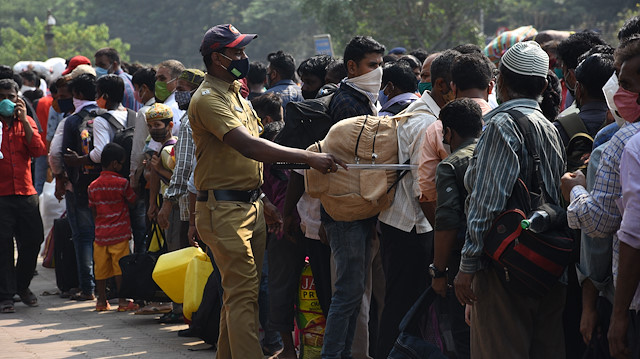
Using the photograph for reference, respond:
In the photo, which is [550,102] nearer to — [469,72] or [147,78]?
[469,72]

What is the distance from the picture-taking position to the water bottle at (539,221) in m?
3.99

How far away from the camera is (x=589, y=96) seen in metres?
4.95

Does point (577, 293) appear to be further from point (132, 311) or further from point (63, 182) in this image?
point (63, 182)

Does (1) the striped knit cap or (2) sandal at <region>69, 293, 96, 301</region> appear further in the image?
(2) sandal at <region>69, 293, 96, 301</region>

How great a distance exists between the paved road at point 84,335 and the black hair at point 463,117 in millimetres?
3133

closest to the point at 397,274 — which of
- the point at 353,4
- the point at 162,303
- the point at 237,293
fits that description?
the point at 237,293

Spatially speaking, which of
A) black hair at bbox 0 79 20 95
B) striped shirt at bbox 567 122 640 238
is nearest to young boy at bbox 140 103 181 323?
black hair at bbox 0 79 20 95

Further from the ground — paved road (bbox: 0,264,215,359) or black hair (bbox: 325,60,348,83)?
black hair (bbox: 325,60,348,83)

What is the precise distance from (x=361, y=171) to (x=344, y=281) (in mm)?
709

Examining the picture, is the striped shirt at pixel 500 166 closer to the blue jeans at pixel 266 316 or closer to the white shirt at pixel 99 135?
the blue jeans at pixel 266 316

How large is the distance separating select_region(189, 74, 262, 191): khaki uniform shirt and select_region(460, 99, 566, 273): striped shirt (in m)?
1.78

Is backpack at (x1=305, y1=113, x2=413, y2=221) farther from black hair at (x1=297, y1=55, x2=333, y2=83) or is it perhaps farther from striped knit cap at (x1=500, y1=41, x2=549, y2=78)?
black hair at (x1=297, y1=55, x2=333, y2=83)

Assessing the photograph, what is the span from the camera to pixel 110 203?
8.83 m

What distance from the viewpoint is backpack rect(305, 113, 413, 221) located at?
216 inches
